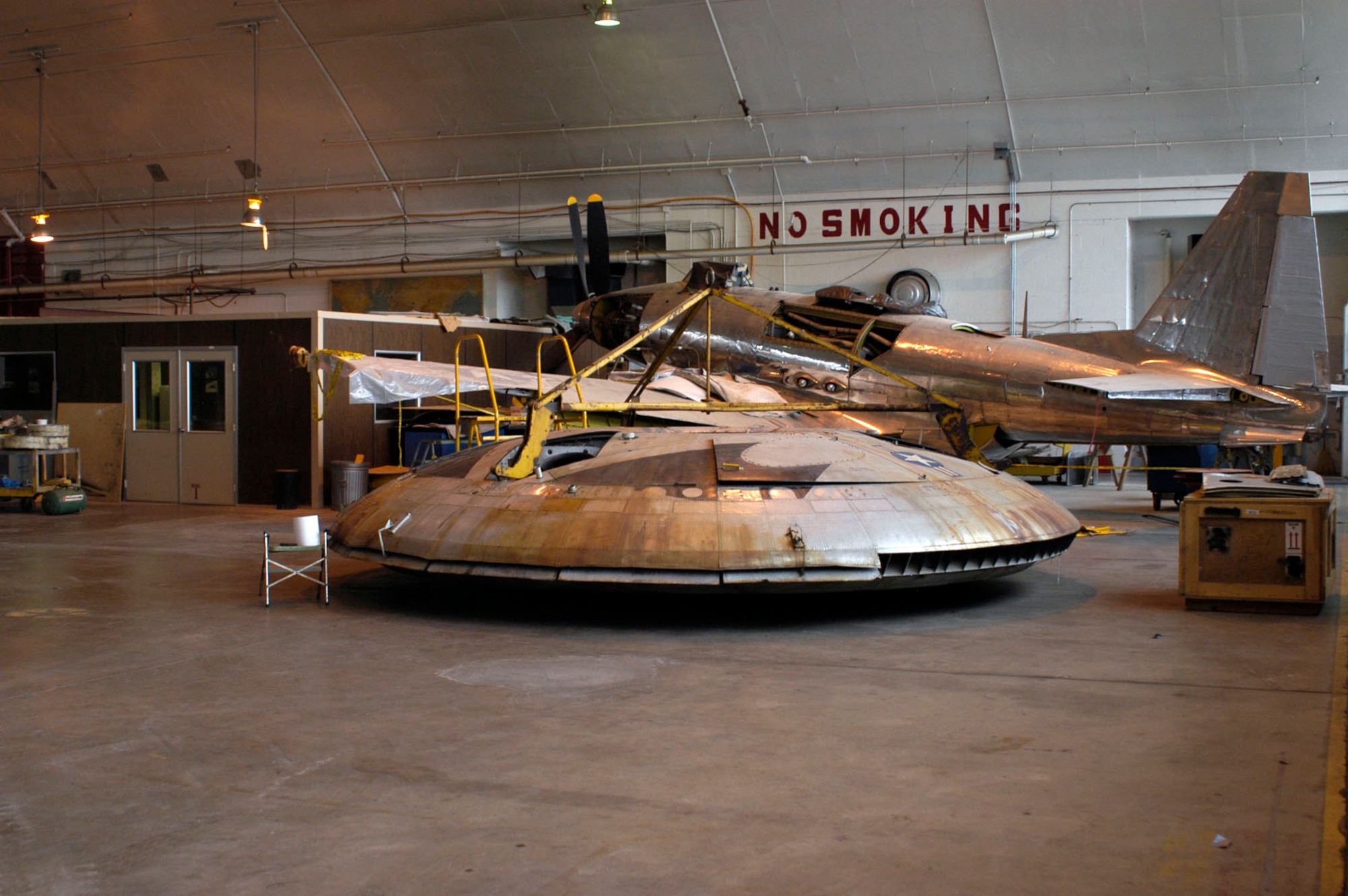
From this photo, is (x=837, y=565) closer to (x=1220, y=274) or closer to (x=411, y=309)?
(x=1220, y=274)

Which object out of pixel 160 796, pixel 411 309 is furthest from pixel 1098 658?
pixel 411 309

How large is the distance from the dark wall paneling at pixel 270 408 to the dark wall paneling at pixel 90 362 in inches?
97.9

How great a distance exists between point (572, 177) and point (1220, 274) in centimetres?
1605

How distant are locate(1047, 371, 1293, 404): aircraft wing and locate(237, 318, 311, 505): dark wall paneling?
37.7 feet

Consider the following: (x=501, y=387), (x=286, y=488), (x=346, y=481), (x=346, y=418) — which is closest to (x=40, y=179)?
(x=346, y=418)

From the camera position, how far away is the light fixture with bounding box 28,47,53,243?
24281 millimetres

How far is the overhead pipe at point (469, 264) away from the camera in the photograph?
24.7 m

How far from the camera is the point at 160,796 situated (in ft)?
15.0

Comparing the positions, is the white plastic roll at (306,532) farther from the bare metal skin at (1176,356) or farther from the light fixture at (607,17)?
the light fixture at (607,17)

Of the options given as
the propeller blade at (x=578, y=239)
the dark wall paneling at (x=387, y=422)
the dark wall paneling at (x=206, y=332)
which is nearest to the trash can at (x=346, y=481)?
the dark wall paneling at (x=387, y=422)

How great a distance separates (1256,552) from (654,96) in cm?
1835

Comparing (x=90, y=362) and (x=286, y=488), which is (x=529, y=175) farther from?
(x=286, y=488)

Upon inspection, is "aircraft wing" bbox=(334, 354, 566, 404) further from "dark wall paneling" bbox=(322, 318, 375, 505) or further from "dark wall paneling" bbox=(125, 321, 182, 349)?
"dark wall paneling" bbox=(125, 321, 182, 349)

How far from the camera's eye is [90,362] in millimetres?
19844
